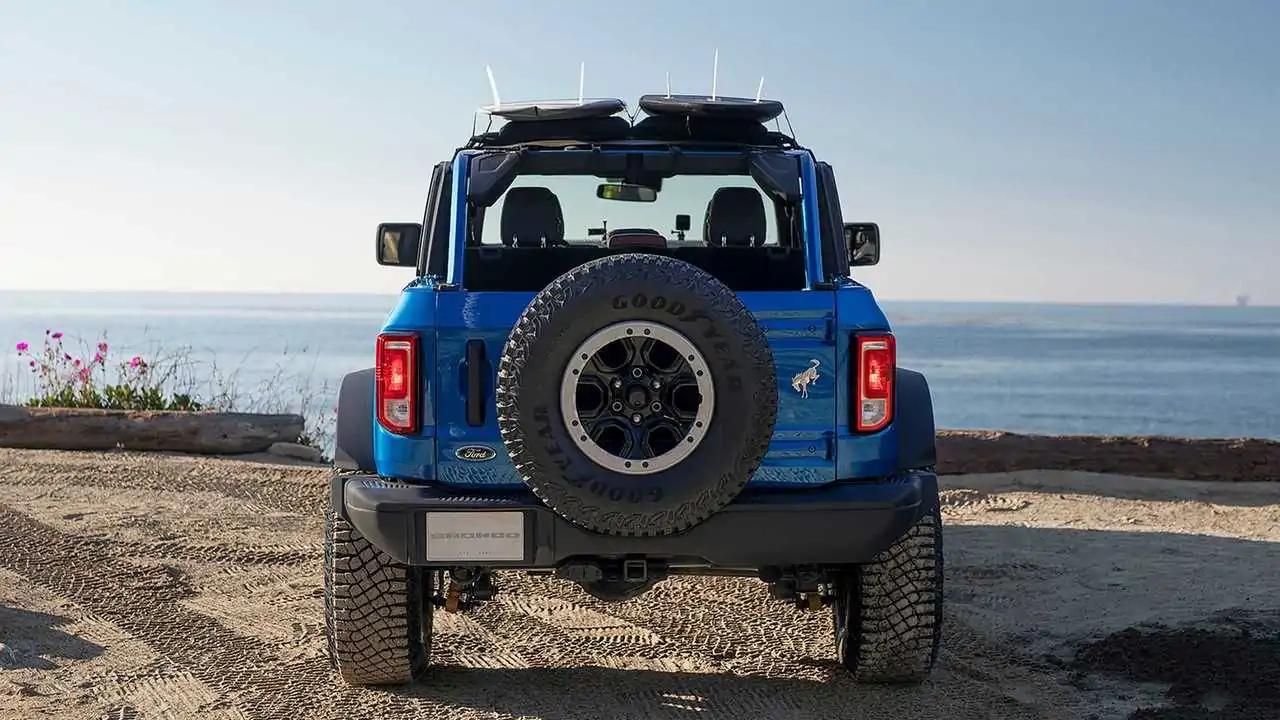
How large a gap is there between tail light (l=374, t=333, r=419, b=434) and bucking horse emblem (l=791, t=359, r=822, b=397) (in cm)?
127

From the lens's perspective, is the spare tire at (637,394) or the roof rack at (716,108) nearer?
the spare tire at (637,394)

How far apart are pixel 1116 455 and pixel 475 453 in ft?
25.0

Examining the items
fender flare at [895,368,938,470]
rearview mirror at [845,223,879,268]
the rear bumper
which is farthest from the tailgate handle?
rearview mirror at [845,223,879,268]

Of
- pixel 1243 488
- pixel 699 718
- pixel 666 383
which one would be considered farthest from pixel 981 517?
pixel 666 383

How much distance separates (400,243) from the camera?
5305mm

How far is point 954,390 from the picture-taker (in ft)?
121

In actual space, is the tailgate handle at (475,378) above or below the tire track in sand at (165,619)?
above

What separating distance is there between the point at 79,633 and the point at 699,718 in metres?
2.89

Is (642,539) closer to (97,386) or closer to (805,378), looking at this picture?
(805,378)

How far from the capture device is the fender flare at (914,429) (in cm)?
463

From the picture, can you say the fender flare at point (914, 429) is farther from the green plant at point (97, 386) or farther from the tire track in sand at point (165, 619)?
the green plant at point (97, 386)

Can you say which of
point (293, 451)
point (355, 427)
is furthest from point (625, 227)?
point (293, 451)

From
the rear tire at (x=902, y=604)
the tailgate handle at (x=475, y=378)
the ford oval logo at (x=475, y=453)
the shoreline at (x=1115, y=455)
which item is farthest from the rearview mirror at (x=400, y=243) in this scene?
the shoreline at (x=1115, y=455)

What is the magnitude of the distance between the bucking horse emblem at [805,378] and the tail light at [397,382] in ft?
4.16
